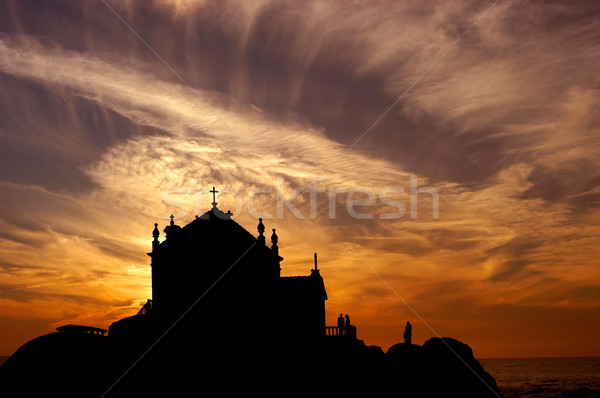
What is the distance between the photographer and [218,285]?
39406 millimetres

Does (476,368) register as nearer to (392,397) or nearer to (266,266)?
(392,397)

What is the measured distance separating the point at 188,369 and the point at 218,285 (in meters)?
5.96

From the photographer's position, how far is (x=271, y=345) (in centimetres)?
3875

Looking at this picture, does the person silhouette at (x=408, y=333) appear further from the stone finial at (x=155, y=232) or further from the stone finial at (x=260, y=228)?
the stone finial at (x=155, y=232)

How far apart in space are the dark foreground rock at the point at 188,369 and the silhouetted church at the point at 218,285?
3.96 feet

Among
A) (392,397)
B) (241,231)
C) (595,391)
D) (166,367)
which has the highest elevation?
(241,231)

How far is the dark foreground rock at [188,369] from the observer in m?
36.1

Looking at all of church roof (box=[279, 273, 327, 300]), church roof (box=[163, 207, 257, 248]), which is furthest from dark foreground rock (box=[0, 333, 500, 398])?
church roof (box=[163, 207, 257, 248])

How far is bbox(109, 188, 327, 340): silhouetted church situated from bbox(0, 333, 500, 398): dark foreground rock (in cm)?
121

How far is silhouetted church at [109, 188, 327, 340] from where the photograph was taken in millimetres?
38719

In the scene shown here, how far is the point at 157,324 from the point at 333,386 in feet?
41.7

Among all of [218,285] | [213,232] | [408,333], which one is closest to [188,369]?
[218,285]

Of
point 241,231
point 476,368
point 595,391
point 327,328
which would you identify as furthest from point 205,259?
point 595,391

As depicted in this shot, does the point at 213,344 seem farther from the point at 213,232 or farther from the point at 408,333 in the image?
the point at 408,333
